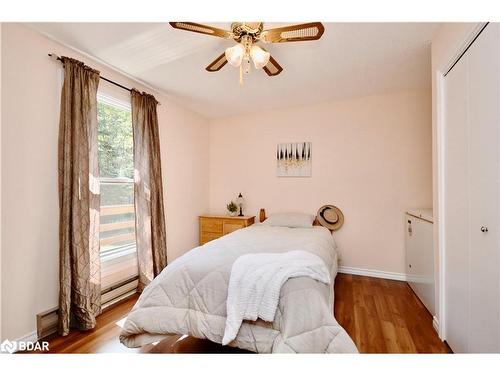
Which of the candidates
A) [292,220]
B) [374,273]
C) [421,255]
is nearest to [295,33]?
[292,220]

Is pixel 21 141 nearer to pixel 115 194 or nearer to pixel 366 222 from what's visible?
pixel 115 194

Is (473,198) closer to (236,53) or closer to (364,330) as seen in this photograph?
(364,330)

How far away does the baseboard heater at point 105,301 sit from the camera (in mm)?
Answer: 1842

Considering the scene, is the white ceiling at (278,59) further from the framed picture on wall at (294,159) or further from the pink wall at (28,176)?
the framed picture on wall at (294,159)

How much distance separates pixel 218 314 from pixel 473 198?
167 centimetres

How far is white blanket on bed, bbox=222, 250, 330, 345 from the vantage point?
4.69 feet

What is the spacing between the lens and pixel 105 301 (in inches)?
94.0

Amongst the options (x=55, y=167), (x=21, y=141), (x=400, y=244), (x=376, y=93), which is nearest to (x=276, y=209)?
(x=400, y=244)

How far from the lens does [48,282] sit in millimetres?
1909

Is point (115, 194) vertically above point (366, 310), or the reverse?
point (115, 194)

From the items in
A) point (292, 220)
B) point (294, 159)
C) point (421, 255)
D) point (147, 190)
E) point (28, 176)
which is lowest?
point (421, 255)
